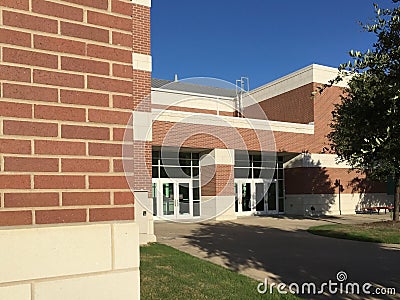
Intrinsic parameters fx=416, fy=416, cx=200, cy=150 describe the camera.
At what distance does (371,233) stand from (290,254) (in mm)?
5670

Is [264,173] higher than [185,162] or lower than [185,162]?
lower

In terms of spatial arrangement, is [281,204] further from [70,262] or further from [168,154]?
[70,262]

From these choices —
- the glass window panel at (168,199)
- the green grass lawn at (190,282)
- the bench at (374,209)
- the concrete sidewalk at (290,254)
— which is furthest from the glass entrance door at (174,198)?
the green grass lawn at (190,282)

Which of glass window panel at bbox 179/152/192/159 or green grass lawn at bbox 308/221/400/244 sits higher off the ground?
glass window panel at bbox 179/152/192/159

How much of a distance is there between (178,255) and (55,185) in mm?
8611

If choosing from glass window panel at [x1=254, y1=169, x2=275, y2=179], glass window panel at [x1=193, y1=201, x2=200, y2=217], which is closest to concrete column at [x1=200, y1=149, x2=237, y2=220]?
glass window panel at [x1=193, y1=201, x2=200, y2=217]

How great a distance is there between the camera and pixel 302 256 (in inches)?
421

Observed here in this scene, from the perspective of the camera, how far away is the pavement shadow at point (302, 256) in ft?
27.1

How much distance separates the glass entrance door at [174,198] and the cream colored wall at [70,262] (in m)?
20.9

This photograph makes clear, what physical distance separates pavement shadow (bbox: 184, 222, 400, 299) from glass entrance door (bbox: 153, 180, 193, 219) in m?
7.17

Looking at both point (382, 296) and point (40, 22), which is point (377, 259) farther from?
point (40, 22)

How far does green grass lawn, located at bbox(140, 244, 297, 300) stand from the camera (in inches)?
248

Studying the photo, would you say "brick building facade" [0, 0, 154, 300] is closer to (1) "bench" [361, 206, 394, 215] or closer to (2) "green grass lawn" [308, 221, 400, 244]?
(2) "green grass lawn" [308, 221, 400, 244]

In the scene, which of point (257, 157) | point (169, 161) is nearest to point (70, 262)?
point (169, 161)
